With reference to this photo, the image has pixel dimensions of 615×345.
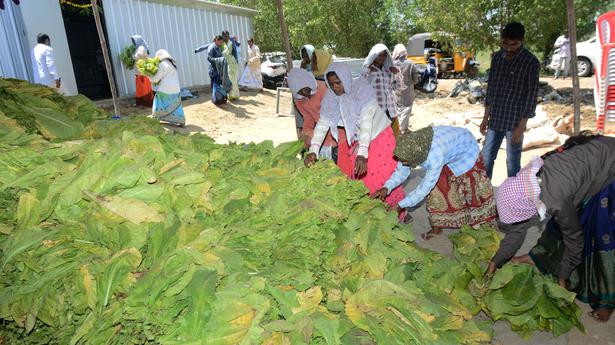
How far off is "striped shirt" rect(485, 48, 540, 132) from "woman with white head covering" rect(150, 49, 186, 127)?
631cm

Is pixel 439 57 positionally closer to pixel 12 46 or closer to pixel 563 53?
pixel 563 53

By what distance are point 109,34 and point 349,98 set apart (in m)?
9.02

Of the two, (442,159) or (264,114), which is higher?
(442,159)

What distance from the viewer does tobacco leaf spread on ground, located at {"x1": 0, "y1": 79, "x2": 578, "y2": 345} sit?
1325 mm

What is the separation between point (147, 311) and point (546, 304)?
203 cm

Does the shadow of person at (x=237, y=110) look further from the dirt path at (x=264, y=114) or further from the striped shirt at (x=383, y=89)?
the striped shirt at (x=383, y=89)

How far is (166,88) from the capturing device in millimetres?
8312

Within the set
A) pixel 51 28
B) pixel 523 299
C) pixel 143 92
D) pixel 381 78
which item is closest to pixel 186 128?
pixel 143 92

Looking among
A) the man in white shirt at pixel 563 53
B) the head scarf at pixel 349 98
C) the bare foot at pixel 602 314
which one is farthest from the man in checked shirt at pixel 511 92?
the man in white shirt at pixel 563 53

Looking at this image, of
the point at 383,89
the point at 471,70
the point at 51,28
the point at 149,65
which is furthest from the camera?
the point at 471,70

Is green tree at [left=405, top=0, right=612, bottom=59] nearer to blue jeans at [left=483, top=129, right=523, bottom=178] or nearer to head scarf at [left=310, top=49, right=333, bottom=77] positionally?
blue jeans at [left=483, top=129, right=523, bottom=178]

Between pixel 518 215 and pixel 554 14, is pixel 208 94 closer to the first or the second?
pixel 554 14

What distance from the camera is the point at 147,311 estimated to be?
1.29 metres

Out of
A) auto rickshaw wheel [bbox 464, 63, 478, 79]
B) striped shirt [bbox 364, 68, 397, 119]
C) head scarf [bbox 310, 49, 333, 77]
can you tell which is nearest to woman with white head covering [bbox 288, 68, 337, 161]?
head scarf [bbox 310, 49, 333, 77]
